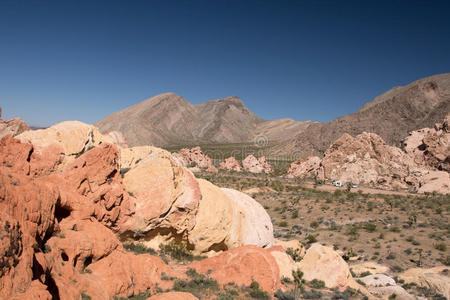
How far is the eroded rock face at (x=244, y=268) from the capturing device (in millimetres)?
11211

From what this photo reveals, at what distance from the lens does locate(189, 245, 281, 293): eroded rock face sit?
1121 cm

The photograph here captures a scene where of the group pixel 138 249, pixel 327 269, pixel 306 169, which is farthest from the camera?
pixel 306 169

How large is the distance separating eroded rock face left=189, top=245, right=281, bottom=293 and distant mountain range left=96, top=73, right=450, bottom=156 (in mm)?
76448

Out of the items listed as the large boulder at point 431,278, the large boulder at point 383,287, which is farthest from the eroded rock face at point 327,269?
the large boulder at point 431,278

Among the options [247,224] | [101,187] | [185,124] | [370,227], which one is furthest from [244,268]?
[185,124]

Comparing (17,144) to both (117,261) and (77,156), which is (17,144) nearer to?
(77,156)

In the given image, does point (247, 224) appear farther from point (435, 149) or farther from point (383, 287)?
point (435, 149)

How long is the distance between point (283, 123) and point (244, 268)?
18498 centimetres

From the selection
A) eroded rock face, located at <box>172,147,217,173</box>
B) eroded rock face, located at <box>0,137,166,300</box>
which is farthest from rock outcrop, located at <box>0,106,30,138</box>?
eroded rock face, located at <box>172,147,217,173</box>

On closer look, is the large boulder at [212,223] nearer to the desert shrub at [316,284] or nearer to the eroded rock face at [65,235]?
the eroded rock face at [65,235]

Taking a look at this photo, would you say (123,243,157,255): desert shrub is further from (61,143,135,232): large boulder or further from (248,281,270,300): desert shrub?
(248,281,270,300): desert shrub

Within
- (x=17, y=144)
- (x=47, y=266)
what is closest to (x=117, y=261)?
(x=47, y=266)

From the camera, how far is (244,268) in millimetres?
11484

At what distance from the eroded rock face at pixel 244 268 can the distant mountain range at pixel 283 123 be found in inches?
3010
